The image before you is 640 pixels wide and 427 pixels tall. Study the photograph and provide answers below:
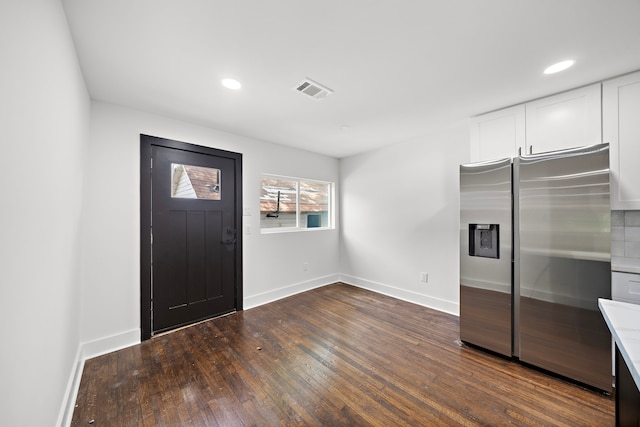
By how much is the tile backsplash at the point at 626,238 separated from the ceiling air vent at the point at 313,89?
2825 millimetres

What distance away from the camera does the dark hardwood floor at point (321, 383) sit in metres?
1.60

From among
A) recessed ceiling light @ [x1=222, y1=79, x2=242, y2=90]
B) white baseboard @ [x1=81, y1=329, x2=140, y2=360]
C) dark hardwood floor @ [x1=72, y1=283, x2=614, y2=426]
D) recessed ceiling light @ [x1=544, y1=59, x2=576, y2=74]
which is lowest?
dark hardwood floor @ [x1=72, y1=283, x2=614, y2=426]

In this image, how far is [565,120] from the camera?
2148 mm

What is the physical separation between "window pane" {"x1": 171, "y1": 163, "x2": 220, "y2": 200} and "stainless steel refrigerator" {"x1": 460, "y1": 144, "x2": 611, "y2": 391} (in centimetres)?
292

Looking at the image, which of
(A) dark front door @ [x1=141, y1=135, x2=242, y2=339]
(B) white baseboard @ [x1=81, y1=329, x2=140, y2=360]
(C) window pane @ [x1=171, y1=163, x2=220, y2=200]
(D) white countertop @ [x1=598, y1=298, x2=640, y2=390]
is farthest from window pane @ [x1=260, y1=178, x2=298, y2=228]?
(D) white countertop @ [x1=598, y1=298, x2=640, y2=390]

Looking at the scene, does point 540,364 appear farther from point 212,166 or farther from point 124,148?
point 124,148

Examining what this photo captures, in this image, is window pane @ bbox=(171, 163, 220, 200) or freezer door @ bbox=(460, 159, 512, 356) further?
window pane @ bbox=(171, 163, 220, 200)

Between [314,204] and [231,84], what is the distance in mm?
2699

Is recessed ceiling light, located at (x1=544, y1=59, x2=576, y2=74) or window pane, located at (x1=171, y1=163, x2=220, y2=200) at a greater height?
recessed ceiling light, located at (x1=544, y1=59, x2=576, y2=74)

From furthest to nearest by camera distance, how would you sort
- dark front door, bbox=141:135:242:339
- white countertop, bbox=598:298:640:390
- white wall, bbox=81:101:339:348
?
dark front door, bbox=141:135:242:339 < white wall, bbox=81:101:339:348 < white countertop, bbox=598:298:640:390

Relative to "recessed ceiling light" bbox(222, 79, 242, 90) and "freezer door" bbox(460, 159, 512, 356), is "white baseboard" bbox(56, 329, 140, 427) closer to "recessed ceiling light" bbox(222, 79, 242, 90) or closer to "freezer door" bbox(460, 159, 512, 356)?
"recessed ceiling light" bbox(222, 79, 242, 90)

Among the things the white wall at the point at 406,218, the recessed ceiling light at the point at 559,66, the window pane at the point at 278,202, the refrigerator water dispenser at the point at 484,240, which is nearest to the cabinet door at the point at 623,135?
the recessed ceiling light at the point at 559,66

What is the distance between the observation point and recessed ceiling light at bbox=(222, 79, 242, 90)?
204 cm

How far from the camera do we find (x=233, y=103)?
2.43 metres
